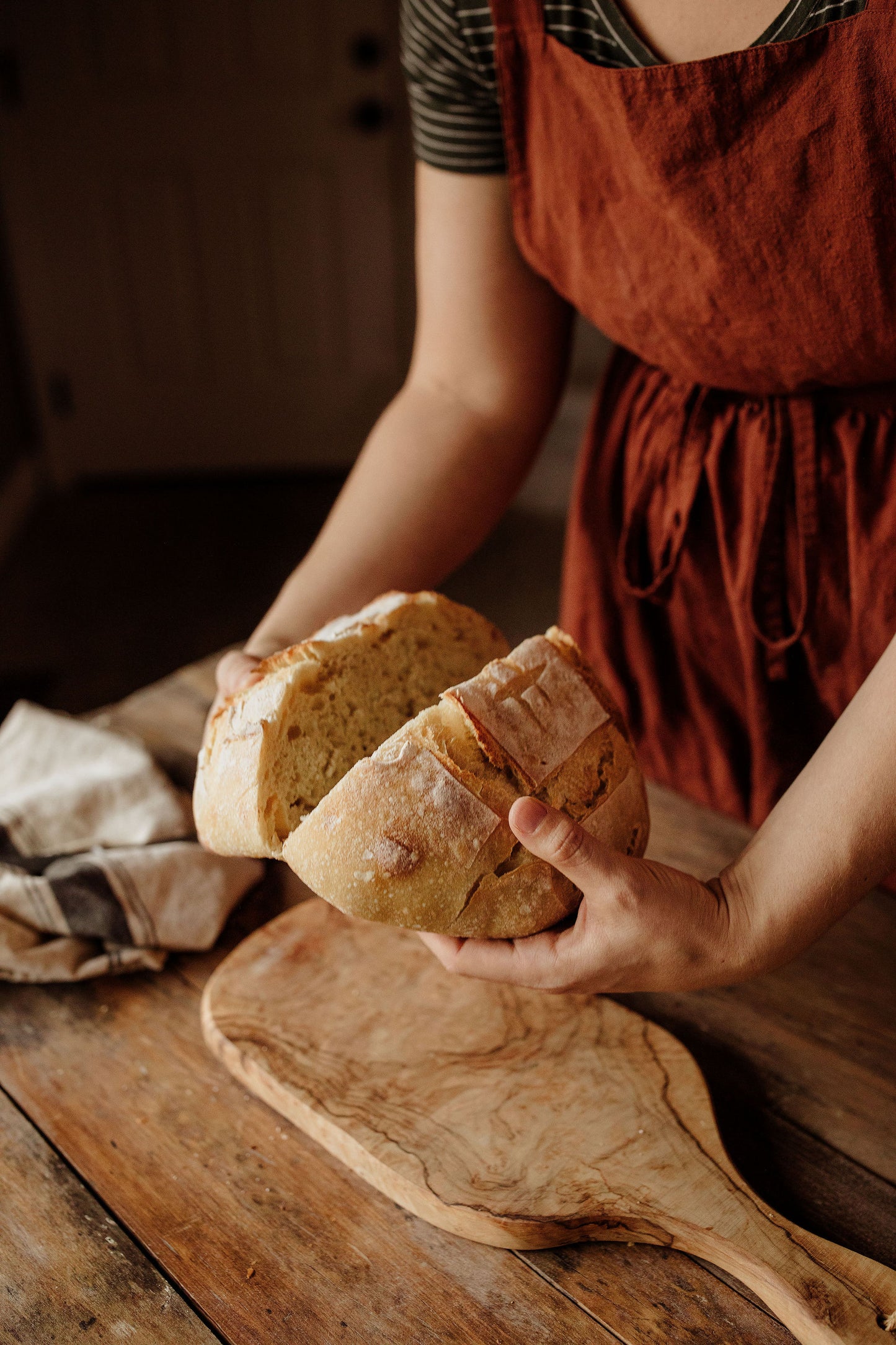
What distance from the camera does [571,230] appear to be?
3.38ft

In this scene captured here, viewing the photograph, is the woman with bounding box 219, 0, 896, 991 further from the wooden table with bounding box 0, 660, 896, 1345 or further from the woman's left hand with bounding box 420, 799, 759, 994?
the wooden table with bounding box 0, 660, 896, 1345

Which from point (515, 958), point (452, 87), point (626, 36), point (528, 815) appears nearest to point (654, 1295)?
point (515, 958)

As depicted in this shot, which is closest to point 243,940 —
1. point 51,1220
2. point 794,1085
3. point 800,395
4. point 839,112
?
point 51,1220

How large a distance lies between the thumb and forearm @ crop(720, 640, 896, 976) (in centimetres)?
12

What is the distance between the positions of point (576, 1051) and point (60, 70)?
169 inches

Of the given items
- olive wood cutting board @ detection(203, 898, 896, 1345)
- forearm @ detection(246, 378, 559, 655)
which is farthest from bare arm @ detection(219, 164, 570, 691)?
olive wood cutting board @ detection(203, 898, 896, 1345)

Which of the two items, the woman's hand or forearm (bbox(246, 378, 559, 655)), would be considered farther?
forearm (bbox(246, 378, 559, 655))

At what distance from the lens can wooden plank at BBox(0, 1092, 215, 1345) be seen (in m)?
0.75

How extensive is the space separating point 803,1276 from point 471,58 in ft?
3.53

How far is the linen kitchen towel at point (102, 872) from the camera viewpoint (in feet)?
3.49

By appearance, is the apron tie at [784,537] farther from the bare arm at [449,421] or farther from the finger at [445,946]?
the finger at [445,946]

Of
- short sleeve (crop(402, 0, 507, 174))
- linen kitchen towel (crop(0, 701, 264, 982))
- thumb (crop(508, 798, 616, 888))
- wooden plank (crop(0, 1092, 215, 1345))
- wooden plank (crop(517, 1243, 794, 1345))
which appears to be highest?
short sleeve (crop(402, 0, 507, 174))

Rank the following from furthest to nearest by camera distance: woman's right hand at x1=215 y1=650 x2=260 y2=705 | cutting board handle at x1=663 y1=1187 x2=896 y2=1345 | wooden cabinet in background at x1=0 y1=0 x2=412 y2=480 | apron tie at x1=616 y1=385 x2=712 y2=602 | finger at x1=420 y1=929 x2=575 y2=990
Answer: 1. wooden cabinet in background at x1=0 y1=0 x2=412 y2=480
2. apron tie at x1=616 y1=385 x2=712 y2=602
3. woman's right hand at x1=215 y1=650 x2=260 y2=705
4. finger at x1=420 y1=929 x2=575 y2=990
5. cutting board handle at x1=663 y1=1187 x2=896 y2=1345

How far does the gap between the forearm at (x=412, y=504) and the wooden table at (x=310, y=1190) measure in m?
0.40
